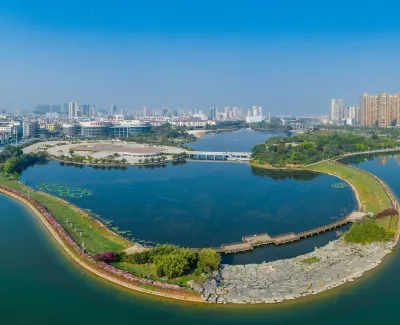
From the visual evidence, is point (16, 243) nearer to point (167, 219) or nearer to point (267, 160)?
point (167, 219)

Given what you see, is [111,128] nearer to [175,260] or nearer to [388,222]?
[388,222]

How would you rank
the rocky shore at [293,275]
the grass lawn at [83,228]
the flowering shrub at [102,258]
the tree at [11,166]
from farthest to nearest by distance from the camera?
the tree at [11,166], the grass lawn at [83,228], the flowering shrub at [102,258], the rocky shore at [293,275]

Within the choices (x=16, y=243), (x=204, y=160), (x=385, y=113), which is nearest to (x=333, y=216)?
(x=16, y=243)

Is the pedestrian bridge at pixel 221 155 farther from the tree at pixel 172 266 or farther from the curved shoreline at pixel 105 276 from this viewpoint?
the tree at pixel 172 266

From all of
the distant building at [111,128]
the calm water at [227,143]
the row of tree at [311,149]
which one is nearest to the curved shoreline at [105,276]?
the row of tree at [311,149]

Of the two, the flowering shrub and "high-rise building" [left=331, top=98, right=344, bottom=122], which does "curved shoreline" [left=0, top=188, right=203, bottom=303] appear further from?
"high-rise building" [left=331, top=98, right=344, bottom=122]

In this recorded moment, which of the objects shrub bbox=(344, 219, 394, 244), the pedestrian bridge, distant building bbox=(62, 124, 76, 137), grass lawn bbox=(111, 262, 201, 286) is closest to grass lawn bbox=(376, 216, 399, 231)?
shrub bbox=(344, 219, 394, 244)
